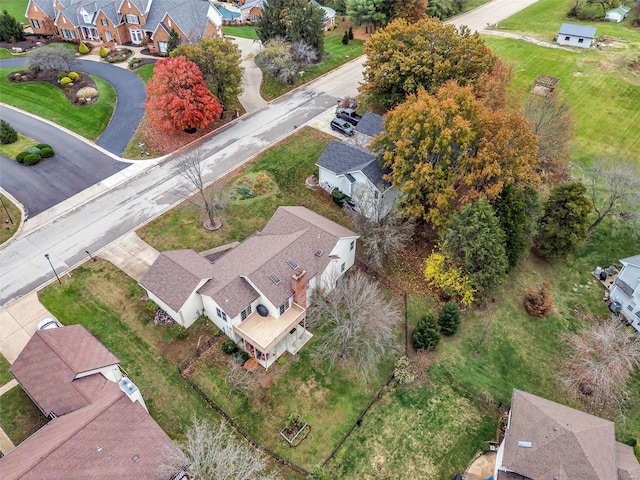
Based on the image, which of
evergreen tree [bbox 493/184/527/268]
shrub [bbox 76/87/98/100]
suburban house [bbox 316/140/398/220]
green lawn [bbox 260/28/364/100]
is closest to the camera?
evergreen tree [bbox 493/184/527/268]

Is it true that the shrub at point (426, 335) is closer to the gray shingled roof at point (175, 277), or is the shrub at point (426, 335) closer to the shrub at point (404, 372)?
the shrub at point (404, 372)

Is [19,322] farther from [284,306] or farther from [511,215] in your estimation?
[511,215]

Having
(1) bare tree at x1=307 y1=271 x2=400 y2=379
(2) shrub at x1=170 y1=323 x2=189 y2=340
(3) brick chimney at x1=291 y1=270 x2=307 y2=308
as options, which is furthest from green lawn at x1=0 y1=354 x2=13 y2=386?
(1) bare tree at x1=307 y1=271 x2=400 y2=379

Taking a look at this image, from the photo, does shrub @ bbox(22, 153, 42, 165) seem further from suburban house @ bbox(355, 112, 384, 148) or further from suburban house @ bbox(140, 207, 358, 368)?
suburban house @ bbox(355, 112, 384, 148)

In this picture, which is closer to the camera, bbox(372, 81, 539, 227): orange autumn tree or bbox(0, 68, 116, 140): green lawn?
bbox(372, 81, 539, 227): orange autumn tree

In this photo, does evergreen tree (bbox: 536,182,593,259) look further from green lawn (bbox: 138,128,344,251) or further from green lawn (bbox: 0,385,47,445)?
green lawn (bbox: 0,385,47,445)

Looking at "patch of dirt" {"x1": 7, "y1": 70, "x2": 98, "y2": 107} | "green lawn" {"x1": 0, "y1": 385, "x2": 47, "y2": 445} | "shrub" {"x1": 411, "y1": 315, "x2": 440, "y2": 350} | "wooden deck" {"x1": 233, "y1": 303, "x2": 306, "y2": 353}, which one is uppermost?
"patch of dirt" {"x1": 7, "y1": 70, "x2": 98, "y2": 107}

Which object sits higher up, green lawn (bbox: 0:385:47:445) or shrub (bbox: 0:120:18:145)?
shrub (bbox: 0:120:18:145)

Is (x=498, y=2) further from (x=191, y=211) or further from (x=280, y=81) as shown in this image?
(x=191, y=211)

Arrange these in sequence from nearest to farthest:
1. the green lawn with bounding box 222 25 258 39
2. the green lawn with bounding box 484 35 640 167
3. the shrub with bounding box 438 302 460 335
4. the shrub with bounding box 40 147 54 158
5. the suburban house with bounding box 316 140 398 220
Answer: the shrub with bounding box 438 302 460 335 → the suburban house with bounding box 316 140 398 220 → the shrub with bounding box 40 147 54 158 → the green lawn with bounding box 484 35 640 167 → the green lawn with bounding box 222 25 258 39
